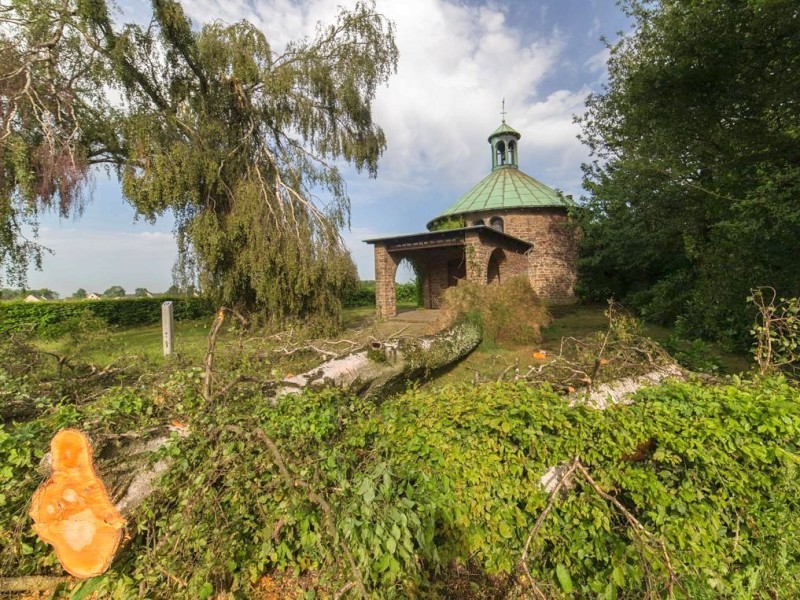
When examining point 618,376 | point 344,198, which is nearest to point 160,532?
point 618,376

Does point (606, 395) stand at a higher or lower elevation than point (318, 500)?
higher

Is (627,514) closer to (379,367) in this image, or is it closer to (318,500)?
(318,500)

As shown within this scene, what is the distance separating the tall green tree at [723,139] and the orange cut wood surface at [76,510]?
8.54 meters

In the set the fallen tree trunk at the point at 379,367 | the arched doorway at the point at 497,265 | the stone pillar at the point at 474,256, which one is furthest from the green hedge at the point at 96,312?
the arched doorway at the point at 497,265

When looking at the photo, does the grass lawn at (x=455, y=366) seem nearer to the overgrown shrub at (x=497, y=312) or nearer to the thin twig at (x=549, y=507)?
the overgrown shrub at (x=497, y=312)

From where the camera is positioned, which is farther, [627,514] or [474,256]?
[474,256]

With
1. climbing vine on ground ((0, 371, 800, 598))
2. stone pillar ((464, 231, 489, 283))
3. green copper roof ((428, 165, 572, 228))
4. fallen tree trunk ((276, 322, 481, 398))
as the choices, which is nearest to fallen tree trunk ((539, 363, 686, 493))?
climbing vine on ground ((0, 371, 800, 598))

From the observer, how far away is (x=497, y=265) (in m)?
16.8

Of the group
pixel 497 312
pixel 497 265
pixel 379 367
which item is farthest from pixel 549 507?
pixel 497 265

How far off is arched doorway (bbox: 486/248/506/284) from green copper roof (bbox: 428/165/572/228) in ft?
15.7

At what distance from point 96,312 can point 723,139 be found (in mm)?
21736

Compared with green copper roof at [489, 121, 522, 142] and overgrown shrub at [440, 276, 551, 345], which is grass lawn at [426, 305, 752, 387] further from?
green copper roof at [489, 121, 522, 142]

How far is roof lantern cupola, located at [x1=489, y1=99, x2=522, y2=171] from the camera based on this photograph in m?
23.4

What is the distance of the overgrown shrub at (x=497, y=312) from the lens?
30.0 feet
